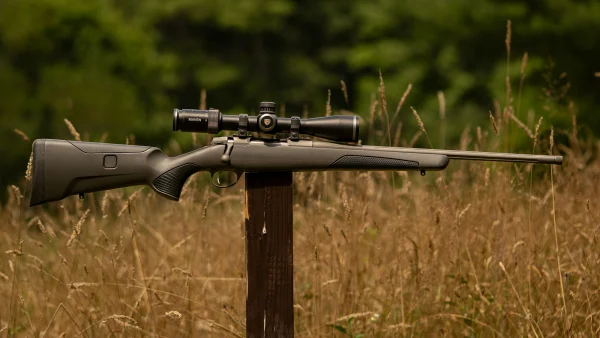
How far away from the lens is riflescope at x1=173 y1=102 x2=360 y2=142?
339cm

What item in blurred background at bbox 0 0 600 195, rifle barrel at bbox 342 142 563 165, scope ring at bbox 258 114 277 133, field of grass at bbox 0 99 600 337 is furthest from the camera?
blurred background at bbox 0 0 600 195

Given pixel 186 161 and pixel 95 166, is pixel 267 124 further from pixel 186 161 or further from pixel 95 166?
pixel 95 166

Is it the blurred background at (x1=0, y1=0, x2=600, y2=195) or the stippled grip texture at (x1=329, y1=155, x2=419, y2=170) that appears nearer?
the stippled grip texture at (x1=329, y1=155, x2=419, y2=170)

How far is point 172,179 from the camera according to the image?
350 centimetres

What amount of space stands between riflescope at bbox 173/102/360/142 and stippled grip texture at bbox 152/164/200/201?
0.17m

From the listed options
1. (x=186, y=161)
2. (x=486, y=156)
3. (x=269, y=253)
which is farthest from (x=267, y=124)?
(x=486, y=156)

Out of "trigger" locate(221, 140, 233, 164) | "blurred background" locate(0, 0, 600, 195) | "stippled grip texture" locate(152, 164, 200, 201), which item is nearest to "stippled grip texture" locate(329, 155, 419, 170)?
"trigger" locate(221, 140, 233, 164)

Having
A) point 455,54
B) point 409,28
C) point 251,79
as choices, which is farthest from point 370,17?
point 251,79

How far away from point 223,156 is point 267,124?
8.6 inches

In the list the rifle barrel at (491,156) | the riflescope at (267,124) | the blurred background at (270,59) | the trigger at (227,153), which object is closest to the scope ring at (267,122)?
the riflescope at (267,124)

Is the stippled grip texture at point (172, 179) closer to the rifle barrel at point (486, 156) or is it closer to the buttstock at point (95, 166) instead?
the buttstock at point (95, 166)

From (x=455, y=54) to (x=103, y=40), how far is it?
11.0 m

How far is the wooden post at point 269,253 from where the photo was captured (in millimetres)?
3438

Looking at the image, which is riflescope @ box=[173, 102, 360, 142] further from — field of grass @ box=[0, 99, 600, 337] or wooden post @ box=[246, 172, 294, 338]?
field of grass @ box=[0, 99, 600, 337]
